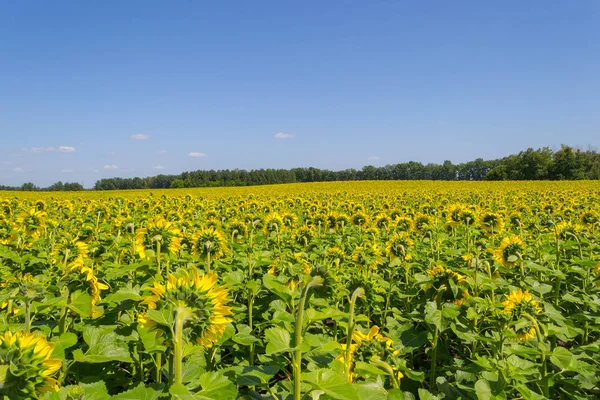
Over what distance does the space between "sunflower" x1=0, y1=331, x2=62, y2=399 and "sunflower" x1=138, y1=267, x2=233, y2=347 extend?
363 mm

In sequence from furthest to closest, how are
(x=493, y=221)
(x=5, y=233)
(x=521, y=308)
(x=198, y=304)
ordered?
(x=493, y=221), (x=5, y=233), (x=521, y=308), (x=198, y=304)

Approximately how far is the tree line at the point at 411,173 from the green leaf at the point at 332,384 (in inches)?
2794

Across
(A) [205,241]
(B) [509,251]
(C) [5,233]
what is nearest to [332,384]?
(A) [205,241]

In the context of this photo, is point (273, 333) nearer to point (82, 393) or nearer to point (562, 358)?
point (82, 393)

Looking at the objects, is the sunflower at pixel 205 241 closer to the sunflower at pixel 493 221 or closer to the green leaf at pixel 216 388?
the green leaf at pixel 216 388

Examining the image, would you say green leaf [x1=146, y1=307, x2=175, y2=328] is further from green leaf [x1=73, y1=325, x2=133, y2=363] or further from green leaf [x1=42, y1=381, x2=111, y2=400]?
green leaf [x1=73, y1=325, x2=133, y2=363]

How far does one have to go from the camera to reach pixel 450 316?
8.46 ft

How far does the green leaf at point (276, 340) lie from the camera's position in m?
1.47

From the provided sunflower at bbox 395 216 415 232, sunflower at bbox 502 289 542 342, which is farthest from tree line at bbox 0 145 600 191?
sunflower at bbox 502 289 542 342

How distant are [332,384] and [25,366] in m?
1.12

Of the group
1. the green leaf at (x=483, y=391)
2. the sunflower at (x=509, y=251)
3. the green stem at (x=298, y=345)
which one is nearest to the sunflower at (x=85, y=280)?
the green stem at (x=298, y=345)

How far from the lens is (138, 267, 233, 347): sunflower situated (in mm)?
1463

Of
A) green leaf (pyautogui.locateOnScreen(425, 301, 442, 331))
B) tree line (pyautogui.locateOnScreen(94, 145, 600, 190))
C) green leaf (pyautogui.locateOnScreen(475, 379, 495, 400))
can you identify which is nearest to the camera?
green leaf (pyautogui.locateOnScreen(475, 379, 495, 400))

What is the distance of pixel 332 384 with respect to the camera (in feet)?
4.77
